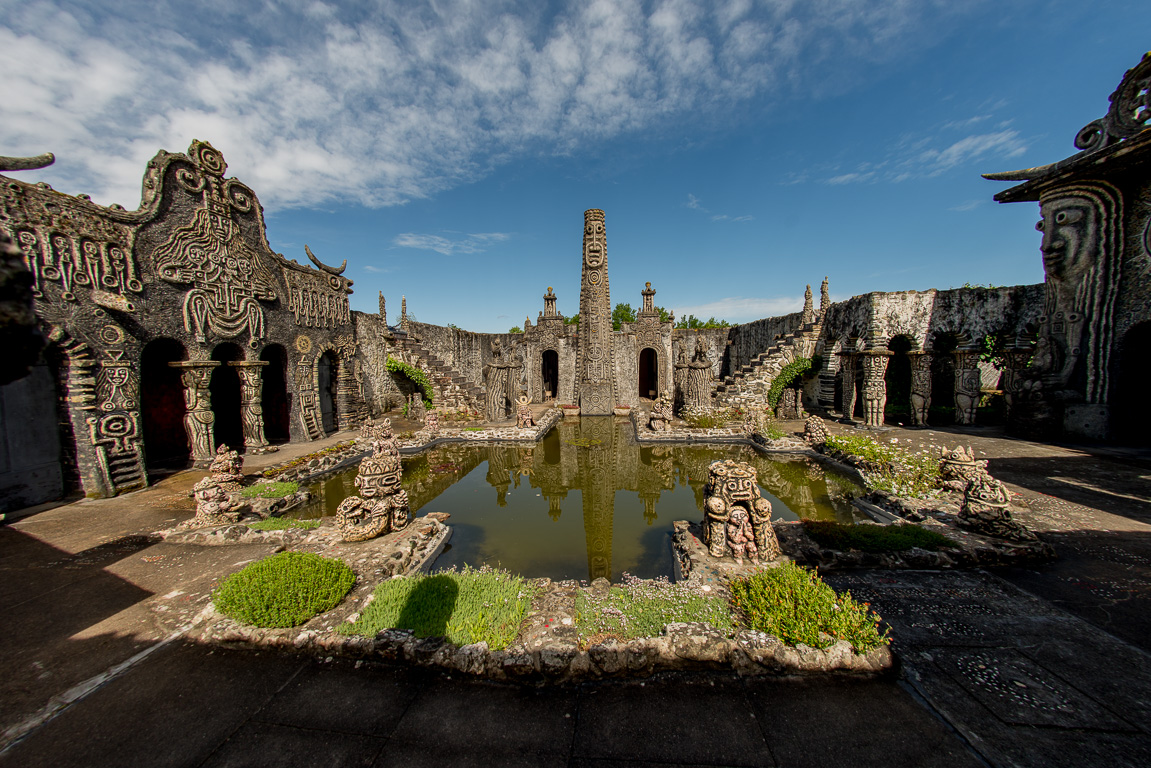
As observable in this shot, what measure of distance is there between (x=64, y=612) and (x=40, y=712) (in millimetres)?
2090

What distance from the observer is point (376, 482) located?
7473 millimetres

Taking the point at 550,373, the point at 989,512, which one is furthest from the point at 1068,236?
the point at 550,373

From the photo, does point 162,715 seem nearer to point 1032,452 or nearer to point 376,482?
point 376,482

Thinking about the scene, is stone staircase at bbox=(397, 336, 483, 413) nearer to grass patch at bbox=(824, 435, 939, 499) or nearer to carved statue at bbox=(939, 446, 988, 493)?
grass patch at bbox=(824, 435, 939, 499)

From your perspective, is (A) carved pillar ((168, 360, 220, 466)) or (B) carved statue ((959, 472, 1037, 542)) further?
(A) carved pillar ((168, 360, 220, 466))

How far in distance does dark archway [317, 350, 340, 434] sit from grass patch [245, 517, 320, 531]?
9390 mm

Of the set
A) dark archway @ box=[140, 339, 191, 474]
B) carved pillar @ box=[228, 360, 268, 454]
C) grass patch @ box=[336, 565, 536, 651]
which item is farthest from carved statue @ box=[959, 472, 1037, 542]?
dark archway @ box=[140, 339, 191, 474]

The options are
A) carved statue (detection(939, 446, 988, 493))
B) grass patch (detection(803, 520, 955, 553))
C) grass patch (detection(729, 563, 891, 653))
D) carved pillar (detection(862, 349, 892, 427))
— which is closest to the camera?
grass patch (detection(729, 563, 891, 653))

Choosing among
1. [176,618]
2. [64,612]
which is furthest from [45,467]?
[176,618]

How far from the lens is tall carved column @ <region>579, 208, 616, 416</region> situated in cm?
2125

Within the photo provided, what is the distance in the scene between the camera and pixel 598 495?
32.7 ft

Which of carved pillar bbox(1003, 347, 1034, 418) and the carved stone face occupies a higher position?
the carved stone face

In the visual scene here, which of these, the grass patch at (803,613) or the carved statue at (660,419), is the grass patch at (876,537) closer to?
the grass patch at (803,613)

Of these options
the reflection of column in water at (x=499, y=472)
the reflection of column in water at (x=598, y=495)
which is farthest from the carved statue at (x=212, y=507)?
the reflection of column in water at (x=598, y=495)
